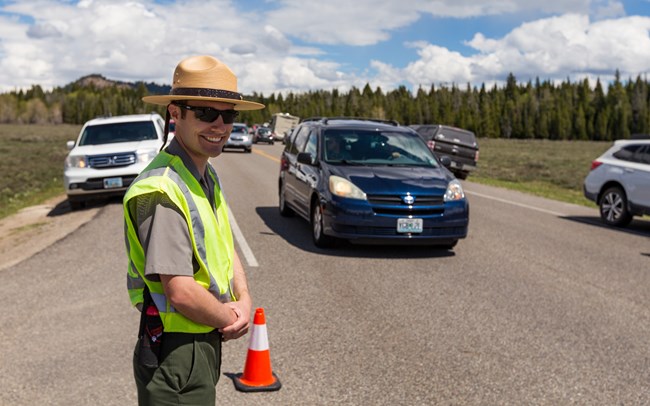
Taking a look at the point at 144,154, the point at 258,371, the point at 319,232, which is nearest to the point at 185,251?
the point at 258,371

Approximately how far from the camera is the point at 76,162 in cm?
Result: 1460

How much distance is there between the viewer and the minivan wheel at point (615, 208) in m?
13.0

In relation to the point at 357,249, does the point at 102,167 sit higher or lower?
higher

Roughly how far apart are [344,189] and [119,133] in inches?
332

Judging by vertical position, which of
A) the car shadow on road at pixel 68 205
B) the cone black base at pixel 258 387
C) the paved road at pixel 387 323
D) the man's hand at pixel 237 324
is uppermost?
the man's hand at pixel 237 324

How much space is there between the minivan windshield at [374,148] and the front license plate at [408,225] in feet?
4.67

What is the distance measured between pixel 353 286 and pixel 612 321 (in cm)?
259

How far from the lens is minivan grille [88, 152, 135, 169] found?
575 inches

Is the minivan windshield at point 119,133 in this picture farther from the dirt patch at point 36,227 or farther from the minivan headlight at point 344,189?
the minivan headlight at point 344,189

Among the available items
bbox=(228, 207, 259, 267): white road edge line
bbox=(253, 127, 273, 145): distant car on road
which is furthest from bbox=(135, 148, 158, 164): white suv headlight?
bbox=(253, 127, 273, 145): distant car on road

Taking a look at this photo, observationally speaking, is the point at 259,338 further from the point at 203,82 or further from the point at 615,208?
the point at 615,208

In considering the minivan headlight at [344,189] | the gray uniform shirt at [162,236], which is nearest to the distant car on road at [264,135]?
the minivan headlight at [344,189]

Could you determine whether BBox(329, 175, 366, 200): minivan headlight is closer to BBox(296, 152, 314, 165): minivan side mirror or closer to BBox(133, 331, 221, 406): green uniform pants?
BBox(296, 152, 314, 165): minivan side mirror

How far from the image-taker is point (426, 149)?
426 inches
